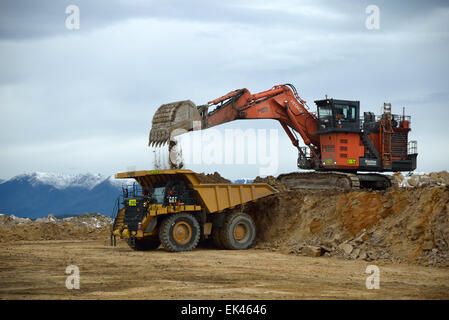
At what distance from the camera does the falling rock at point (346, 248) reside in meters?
16.4

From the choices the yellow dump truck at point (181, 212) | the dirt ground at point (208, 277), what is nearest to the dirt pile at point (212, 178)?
the yellow dump truck at point (181, 212)

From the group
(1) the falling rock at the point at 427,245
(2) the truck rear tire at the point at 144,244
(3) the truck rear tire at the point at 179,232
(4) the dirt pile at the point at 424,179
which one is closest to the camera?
(1) the falling rock at the point at 427,245

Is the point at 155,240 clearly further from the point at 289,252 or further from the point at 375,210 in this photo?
the point at 375,210

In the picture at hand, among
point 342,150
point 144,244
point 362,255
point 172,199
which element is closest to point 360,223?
point 362,255

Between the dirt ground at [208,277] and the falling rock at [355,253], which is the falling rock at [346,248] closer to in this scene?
the falling rock at [355,253]

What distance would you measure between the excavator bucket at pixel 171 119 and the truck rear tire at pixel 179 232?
2.63m

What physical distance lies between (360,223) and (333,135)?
20.3 ft

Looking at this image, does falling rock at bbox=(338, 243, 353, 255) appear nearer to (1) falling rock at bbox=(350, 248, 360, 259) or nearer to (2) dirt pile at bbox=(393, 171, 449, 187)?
(1) falling rock at bbox=(350, 248, 360, 259)

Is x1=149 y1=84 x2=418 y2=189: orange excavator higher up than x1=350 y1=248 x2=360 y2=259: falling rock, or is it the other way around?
x1=149 y1=84 x2=418 y2=189: orange excavator

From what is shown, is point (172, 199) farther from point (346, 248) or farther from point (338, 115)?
point (338, 115)

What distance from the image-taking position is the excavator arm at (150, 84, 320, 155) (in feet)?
62.7

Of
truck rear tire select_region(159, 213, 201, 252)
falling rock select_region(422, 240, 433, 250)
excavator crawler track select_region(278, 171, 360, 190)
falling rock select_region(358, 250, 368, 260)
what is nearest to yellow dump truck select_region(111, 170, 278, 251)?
truck rear tire select_region(159, 213, 201, 252)
